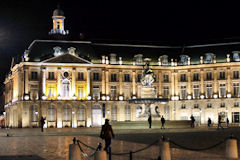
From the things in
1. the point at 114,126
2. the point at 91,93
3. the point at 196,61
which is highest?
the point at 196,61

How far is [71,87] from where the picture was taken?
81.9 meters

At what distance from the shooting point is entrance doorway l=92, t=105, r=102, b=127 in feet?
273

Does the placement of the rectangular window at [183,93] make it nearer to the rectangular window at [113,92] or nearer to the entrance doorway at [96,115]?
the rectangular window at [113,92]

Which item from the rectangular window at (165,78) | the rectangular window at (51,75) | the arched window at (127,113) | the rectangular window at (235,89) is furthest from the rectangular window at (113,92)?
the rectangular window at (235,89)

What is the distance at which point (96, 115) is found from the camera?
83625mm

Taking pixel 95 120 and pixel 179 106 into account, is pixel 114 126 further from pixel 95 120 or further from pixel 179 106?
pixel 179 106

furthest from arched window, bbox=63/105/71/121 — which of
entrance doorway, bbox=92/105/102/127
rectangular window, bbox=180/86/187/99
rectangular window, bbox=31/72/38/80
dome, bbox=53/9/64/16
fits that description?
rectangular window, bbox=180/86/187/99

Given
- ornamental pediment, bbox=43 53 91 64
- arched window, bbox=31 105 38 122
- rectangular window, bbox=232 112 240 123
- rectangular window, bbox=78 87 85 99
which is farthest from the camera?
rectangular window, bbox=232 112 240 123

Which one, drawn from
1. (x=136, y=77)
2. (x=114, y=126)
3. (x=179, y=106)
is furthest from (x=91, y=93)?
(x=114, y=126)

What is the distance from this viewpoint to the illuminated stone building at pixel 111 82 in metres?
80.6

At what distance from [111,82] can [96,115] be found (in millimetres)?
6929

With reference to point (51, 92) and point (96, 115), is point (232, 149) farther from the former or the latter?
point (96, 115)

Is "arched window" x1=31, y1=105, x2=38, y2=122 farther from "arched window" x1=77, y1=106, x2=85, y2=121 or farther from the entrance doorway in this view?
the entrance doorway

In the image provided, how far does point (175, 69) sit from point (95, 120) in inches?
726
